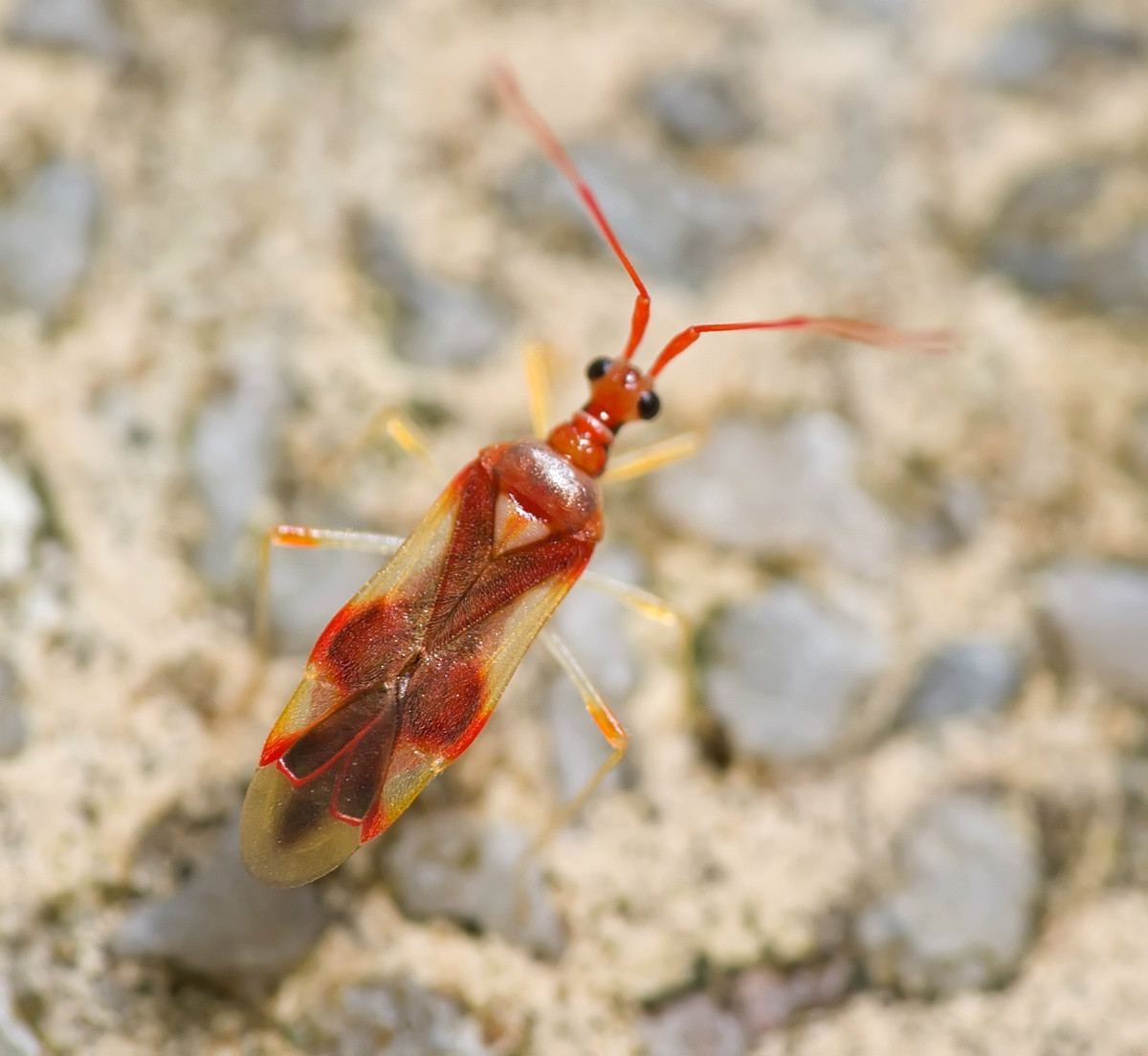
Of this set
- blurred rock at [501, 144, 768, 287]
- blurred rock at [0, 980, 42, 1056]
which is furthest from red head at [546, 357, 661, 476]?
blurred rock at [0, 980, 42, 1056]

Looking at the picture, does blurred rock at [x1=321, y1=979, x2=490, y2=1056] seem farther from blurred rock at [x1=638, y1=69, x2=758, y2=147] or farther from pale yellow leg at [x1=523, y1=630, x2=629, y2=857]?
blurred rock at [x1=638, y1=69, x2=758, y2=147]

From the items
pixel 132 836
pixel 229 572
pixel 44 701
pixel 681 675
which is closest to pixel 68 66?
pixel 229 572

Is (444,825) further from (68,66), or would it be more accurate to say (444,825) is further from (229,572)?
(68,66)

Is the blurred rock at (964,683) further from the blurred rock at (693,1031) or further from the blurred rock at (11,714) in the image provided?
the blurred rock at (11,714)

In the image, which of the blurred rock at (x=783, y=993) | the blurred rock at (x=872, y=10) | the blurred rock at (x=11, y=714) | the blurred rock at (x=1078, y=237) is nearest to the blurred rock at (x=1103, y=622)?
the blurred rock at (x=1078, y=237)

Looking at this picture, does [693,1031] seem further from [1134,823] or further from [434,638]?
[1134,823]
